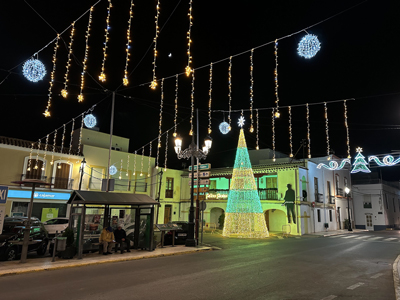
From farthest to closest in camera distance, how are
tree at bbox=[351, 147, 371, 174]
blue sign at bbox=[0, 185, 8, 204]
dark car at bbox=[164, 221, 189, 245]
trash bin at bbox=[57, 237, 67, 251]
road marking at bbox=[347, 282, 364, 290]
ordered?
tree at bbox=[351, 147, 371, 174] < dark car at bbox=[164, 221, 189, 245] < trash bin at bbox=[57, 237, 67, 251] < blue sign at bbox=[0, 185, 8, 204] < road marking at bbox=[347, 282, 364, 290]

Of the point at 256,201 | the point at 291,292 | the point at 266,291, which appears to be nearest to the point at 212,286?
the point at 266,291

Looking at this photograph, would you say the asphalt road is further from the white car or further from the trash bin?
the white car

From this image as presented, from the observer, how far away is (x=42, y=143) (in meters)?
26.5

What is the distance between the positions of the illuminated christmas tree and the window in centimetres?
1442

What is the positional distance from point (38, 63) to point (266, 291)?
10068mm

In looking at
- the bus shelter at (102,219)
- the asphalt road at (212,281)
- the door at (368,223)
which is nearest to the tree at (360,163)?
the asphalt road at (212,281)

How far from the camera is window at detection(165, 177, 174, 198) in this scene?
35.1 metres

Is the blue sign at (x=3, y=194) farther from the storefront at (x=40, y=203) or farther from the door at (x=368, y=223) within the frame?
the door at (x=368, y=223)

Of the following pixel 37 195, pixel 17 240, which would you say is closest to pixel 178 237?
pixel 17 240

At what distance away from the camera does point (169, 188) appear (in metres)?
35.5

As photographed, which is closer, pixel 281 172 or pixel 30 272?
pixel 30 272

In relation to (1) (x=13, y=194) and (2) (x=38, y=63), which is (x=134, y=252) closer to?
(2) (x=38, y=63)

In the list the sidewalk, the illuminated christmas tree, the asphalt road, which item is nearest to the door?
the illuminated christmas tree

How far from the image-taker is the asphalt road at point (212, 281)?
6.50 metres
